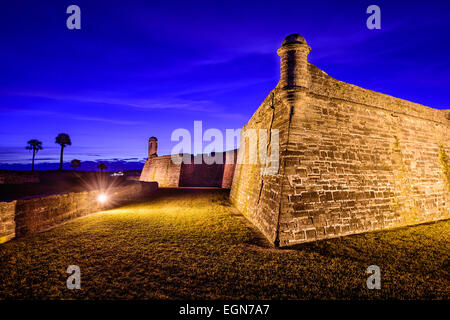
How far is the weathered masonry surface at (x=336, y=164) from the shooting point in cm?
583

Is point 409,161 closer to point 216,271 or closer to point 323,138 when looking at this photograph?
point 323,138

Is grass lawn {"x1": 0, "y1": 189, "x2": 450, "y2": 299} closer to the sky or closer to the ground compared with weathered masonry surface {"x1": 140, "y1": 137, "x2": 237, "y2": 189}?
closer to the ground

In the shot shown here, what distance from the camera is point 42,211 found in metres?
6.31

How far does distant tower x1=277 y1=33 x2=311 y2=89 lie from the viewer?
6.04 metres

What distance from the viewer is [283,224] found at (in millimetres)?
5340

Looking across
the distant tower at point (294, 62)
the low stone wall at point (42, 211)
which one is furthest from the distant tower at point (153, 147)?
the distant tower at point (294, 62)

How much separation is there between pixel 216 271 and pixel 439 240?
272 inches

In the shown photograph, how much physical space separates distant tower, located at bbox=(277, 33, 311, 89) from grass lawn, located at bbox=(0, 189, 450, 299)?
496 cm

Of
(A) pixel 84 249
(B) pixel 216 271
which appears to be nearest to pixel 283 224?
(B) pixel 216 271

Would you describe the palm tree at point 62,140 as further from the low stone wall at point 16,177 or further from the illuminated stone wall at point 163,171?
the low stone wall at point 16,177

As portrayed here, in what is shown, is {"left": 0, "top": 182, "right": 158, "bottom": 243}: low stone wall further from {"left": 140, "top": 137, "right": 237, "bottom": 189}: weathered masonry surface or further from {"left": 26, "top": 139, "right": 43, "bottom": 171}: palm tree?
{"left": 26, "top": 139, "right": 43, "bottom": 171}: palm tree

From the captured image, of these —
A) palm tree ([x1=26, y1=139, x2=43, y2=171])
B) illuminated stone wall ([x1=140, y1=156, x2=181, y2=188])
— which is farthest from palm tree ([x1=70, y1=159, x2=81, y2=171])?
illuminated stone wall ([x1=140, y1=156, x2=181, y2=188])

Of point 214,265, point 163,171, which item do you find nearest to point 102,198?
point 214,265

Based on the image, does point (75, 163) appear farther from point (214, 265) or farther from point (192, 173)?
point (214, 265)
